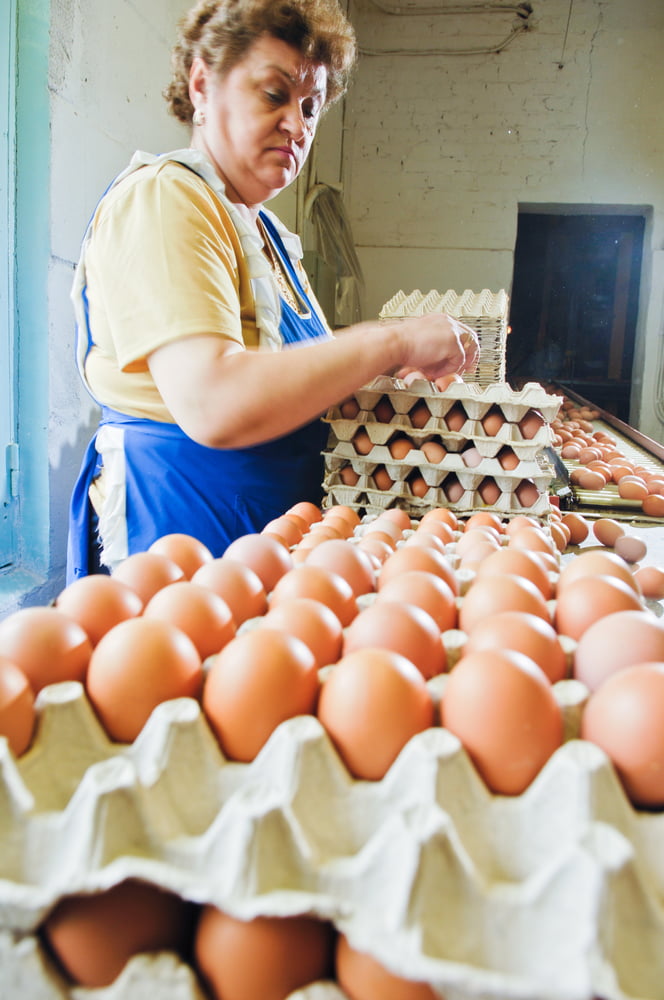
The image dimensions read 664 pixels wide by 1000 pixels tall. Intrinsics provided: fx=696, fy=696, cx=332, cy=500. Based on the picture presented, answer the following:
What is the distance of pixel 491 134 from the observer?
689cm

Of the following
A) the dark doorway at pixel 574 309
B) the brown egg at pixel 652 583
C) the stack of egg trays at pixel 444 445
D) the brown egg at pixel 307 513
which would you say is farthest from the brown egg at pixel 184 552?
the dark doorway at pixel 574 309

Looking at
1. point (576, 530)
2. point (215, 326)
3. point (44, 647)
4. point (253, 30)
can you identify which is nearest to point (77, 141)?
point (253, 30)

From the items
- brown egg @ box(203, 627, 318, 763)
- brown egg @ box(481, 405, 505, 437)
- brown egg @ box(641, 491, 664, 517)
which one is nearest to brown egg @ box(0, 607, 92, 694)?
brown egg @ box(203, 627, 318, 763)

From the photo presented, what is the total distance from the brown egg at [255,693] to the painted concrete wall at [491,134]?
22.5 ft

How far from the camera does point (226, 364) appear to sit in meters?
1.08

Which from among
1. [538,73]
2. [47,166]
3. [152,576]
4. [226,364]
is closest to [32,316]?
[47,166]

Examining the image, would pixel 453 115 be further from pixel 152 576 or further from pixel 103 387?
pixel 152 576

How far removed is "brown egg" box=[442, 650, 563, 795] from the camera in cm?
54

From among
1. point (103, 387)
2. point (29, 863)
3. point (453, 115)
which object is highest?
point (453, 115)

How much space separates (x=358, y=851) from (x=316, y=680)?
149 millimetres

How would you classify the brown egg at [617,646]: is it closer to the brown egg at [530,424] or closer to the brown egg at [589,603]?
the brown egg at [589,603]

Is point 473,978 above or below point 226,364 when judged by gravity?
below

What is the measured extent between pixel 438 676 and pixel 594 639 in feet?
0.51

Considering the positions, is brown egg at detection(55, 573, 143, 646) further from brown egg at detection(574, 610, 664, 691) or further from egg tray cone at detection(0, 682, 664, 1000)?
brown egg at detection(574, 610, 664, 691)
